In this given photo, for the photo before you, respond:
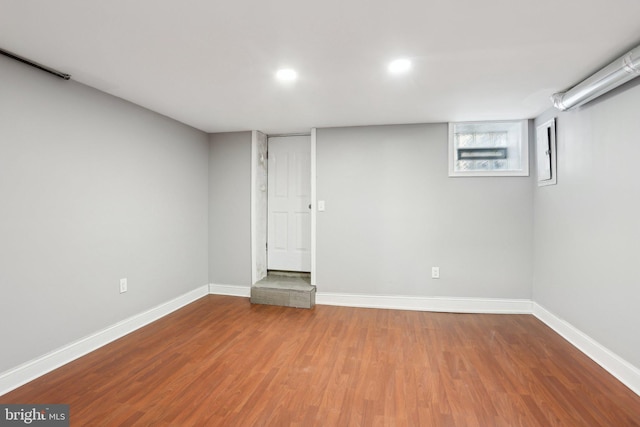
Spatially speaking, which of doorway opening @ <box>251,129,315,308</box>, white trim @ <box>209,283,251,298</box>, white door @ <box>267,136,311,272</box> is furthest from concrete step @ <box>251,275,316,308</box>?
white door @ <box>267,136,311,272</box>

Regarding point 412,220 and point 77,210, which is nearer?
point 77,210

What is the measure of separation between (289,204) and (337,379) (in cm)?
257

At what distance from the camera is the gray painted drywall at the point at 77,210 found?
2.03 meters

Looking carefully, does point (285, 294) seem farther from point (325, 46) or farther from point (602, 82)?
point (602, 82)

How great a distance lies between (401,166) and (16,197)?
3.47 metres

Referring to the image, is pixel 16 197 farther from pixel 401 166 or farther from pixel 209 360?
pixel 401 166

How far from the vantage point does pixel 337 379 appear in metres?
2.17

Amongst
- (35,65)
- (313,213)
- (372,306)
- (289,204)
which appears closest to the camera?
(35,65)

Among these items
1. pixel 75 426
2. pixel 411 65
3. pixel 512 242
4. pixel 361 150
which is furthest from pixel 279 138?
pixel 75 426

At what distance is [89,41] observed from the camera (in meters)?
1.82
